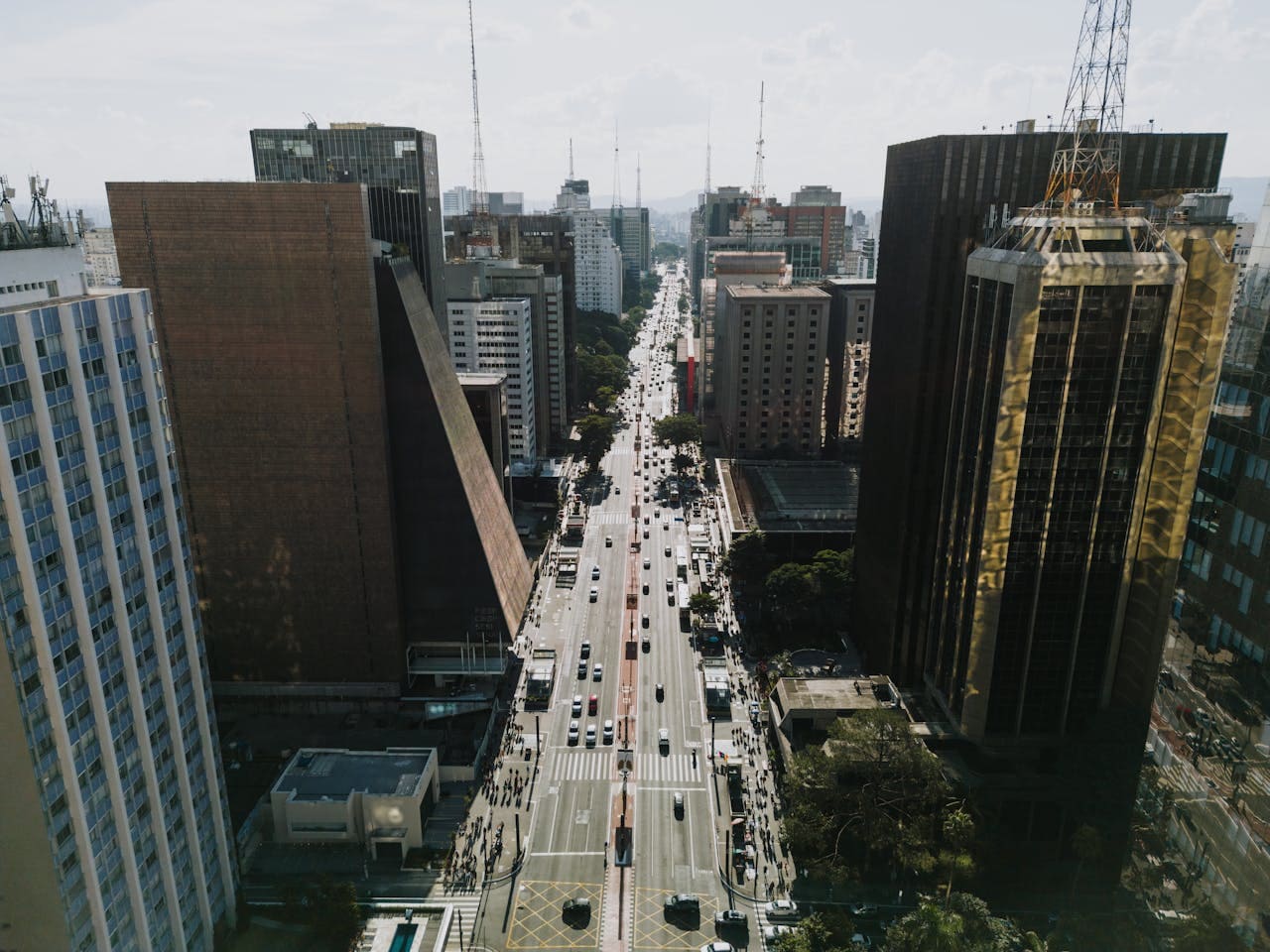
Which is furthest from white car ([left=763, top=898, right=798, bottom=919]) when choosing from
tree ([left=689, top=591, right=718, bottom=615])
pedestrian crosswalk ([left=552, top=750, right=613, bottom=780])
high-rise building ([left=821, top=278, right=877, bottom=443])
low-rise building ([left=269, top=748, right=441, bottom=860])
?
high-rise building ([left=821, top=278, right=877, bottom=443])

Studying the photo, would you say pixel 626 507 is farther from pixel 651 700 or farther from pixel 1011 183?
pixel 1011 183

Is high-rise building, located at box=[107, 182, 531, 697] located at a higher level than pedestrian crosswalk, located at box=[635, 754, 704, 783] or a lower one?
higher

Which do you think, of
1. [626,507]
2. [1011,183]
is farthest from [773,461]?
[1011,183]

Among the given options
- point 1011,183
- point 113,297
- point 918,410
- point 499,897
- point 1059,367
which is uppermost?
point 1011,183

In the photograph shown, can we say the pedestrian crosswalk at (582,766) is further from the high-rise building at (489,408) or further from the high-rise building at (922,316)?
the high-rise building at (489,408)

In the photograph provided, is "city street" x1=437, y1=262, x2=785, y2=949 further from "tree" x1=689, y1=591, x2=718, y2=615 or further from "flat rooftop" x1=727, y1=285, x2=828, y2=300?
"flat rooftop" x1=727, y1=285, x2=828, y2=300

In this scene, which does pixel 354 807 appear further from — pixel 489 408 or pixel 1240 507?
pixel 1240 507

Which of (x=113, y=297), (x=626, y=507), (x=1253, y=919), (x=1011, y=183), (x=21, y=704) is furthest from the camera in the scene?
(x=626, y=507)
